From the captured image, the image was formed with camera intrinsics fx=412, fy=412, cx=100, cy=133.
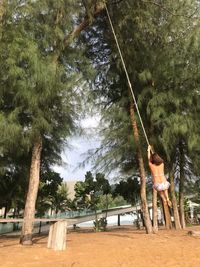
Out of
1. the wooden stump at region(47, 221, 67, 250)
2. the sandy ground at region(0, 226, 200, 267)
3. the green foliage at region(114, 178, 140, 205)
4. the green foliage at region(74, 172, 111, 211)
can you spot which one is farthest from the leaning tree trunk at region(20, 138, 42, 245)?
the green foliage at region(74, 172, 111, 211)

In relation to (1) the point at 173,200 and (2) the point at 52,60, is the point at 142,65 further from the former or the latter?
(1) the point at 173,200

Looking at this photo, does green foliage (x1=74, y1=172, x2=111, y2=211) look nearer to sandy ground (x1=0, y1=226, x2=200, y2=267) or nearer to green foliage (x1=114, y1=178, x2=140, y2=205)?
green foliage (x1=114, y1=178, x2=140, y2=205)

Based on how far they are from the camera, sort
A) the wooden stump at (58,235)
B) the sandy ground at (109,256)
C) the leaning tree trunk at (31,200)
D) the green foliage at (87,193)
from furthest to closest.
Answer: the green foliage at (87,193) → the leaning tree trunk at (31,200) → the wooden stump at (58,235) → the sandy ground at (109,256)

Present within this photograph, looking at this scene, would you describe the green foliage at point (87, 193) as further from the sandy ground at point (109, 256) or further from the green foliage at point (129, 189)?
the sandy ground at point (109, 256)

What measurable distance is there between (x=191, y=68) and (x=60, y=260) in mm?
6255

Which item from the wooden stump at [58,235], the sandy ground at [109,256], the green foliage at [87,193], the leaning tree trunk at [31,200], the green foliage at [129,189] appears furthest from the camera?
the green foliage at [87,193]

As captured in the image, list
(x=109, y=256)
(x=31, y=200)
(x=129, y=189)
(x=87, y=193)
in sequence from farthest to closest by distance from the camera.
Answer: (x=87, y=193) < (x=129, y=189) < (x=31, y=200) < (x=109, y=256)

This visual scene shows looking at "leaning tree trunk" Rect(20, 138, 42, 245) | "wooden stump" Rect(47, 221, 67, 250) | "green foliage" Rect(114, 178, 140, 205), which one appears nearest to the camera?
"wooden stump" Rect(47, 221, 67, 250)

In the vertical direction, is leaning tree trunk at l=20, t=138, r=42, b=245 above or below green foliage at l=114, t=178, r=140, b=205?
below

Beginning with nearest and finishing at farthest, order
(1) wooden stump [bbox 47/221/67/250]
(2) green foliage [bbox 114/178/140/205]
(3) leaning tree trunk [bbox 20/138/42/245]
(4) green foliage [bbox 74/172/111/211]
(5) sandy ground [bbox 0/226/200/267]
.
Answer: (5) sandy ground [bbox 0/226/200/267] → (1) wooden stump [bbox 47/221/67/250] → (3) leaning tree trunk [bbox 20/138/42/245] → (2) green foliage [bbox 114/178/140/205] → (4) green foliage [bbox 74/172/111/211]

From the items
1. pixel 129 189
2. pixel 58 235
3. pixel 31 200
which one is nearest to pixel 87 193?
pixel 129 189

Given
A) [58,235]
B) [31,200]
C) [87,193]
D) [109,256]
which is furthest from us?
[87,193]

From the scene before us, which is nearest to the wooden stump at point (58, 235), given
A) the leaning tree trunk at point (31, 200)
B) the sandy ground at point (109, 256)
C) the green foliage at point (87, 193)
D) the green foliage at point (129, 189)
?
the sandy ground at point (109, 256)

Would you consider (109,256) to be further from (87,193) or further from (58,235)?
(87,193)
